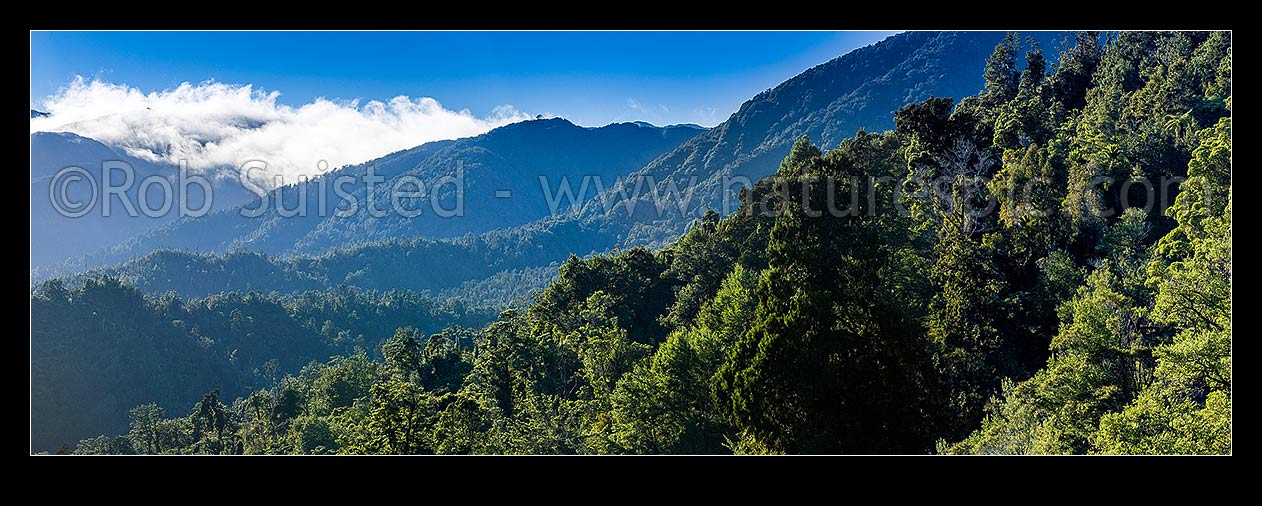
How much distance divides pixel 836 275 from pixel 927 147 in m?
13.6

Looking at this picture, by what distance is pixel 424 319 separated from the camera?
13912 cm

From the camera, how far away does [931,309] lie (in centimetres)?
2247

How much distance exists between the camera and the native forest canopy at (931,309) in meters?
15.0

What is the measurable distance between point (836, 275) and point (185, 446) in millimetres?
62167

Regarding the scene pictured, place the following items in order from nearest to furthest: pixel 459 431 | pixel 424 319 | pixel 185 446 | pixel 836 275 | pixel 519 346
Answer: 1. pixel 836 275
2. pixel 459 431
3. pixel 519 346
4. pixel 185 446
5. pixel 424 319

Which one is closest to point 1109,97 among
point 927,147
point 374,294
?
point 927,147

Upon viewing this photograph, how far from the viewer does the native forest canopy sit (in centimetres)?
1496

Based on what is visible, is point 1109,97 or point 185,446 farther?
point 185,446

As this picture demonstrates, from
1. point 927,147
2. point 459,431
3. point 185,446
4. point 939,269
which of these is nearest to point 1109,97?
point 927,147

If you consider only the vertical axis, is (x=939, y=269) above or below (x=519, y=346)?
above

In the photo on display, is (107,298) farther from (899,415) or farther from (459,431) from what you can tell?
(899,415)
